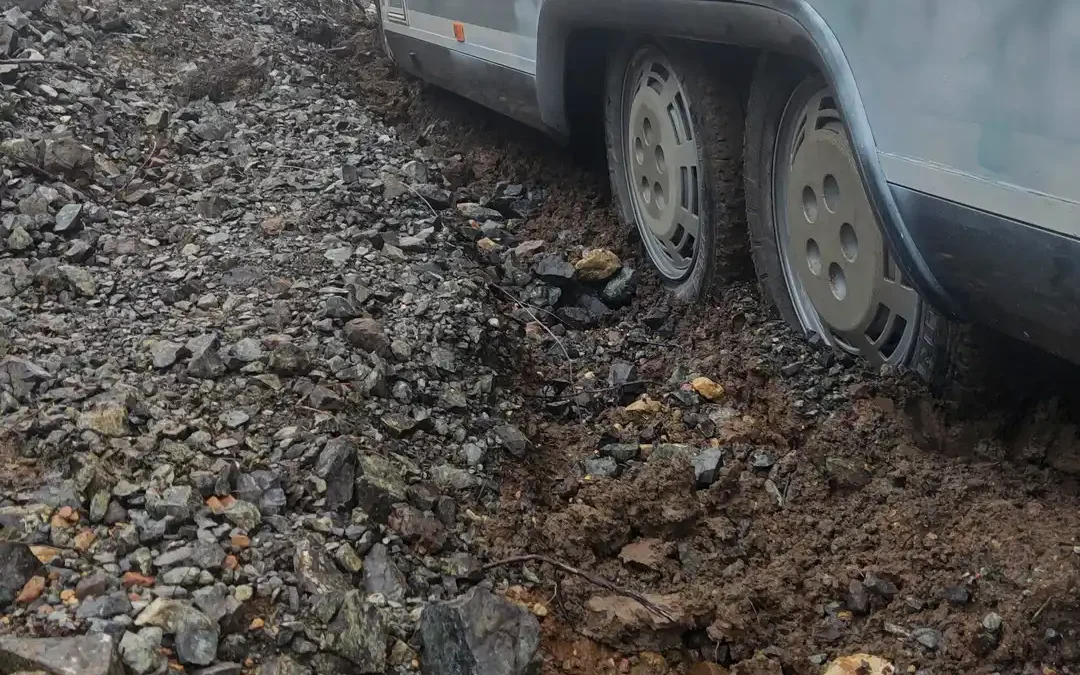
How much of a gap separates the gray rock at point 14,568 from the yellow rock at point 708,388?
6.24 feet

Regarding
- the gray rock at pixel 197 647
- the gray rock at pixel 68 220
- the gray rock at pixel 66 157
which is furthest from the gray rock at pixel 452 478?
the gray rock at pixel 66 157

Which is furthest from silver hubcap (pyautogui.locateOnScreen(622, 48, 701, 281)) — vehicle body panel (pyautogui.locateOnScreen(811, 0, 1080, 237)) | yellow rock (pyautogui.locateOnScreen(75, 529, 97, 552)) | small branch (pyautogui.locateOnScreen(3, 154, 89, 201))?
small branch (pyautogui.locateOnScreen(3, 154, 89, 201))

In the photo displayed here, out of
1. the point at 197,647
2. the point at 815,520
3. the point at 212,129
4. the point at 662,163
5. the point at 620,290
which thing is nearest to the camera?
the point at 197,647

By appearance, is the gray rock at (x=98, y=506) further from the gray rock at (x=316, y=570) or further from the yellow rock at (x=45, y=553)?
the gray rock at (x=316, y=570)

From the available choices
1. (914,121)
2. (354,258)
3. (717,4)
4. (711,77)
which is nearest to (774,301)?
(711,77)

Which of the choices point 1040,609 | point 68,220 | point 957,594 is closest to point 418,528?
point 957,594

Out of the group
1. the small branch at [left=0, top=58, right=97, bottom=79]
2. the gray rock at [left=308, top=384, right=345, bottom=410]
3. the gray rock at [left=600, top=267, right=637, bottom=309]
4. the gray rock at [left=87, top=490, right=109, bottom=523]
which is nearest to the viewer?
the gray rock at [left=87, top=490, right=109, bottom=523]

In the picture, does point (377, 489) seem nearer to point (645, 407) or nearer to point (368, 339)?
point (368, 339)

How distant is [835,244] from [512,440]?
1.09 m

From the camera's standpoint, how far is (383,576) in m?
2.07

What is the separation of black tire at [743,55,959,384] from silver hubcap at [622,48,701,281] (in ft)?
0.93

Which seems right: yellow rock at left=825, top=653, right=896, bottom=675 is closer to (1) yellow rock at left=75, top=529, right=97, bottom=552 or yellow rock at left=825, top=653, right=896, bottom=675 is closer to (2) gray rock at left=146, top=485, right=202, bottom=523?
(2) gray rock at left=146, top=485, right=202, bottom=523

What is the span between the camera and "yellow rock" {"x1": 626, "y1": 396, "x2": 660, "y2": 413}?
2914 mm

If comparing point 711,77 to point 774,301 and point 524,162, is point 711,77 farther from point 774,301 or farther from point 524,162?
point 524,162
